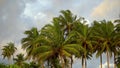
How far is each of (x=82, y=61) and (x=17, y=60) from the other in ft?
194

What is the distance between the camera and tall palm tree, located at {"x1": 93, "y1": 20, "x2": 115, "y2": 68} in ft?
242

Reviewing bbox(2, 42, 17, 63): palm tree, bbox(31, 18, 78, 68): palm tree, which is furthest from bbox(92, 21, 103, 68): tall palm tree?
bbox(2, 42, 17, 63): palm tree

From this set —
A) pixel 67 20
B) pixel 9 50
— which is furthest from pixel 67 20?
pixel 9 50

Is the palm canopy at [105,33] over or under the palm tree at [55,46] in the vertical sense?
over

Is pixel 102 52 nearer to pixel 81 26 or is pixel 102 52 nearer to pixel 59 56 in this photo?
pixel 81 26

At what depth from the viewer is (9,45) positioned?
13650 cm

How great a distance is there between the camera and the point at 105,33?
74000 millimetres

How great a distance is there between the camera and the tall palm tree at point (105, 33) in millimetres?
73688

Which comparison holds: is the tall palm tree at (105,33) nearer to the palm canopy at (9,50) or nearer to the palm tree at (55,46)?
the palm tree at (55,46)

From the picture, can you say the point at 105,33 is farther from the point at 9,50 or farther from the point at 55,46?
the point at 9,50

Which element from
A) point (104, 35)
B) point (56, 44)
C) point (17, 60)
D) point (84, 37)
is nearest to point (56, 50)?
point (56, 44)

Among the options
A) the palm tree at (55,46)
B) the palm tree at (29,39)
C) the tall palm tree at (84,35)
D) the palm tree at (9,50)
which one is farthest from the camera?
the palm tree at (9,50)

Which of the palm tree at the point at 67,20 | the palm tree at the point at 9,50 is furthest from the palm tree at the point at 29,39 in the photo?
the palm tree at the point at 9,50

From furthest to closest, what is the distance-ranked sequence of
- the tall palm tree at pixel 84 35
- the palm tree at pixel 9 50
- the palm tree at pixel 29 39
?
the palm tree at pixel 9 50
the palm tree at pixel 29 39
the tall palm tree at pixel 84 35
